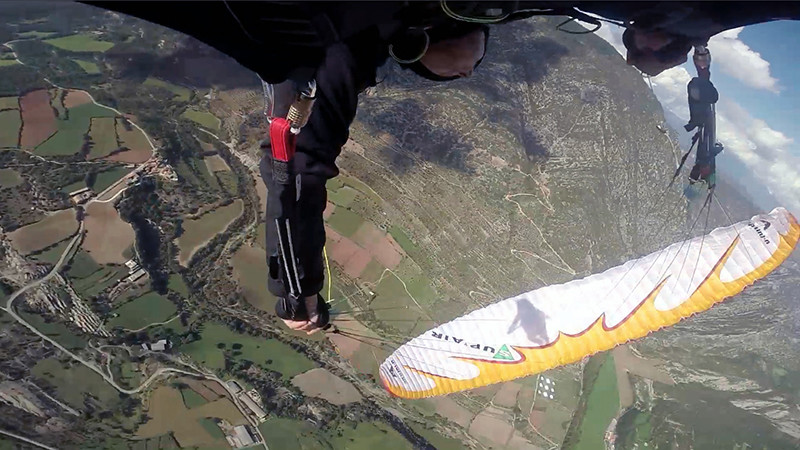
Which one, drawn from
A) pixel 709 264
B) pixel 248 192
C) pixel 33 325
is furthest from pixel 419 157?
pixel 709 264

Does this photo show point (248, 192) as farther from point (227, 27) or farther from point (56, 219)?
point (227, 27)

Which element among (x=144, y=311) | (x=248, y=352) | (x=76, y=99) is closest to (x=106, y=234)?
(x=144, y=311)

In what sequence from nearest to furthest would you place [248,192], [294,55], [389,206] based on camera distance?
[294,55], [248,192], [389,206]

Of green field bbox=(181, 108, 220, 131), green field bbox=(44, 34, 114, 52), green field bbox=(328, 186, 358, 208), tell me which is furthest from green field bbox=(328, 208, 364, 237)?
green field bbox=(44, 34, 114, 52)

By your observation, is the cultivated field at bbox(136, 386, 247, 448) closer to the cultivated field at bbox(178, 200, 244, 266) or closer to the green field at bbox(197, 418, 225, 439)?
the green field at bbox(197, 418, 225, 439)

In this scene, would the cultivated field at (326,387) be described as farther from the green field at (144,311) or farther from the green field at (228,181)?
the green field at (228,181)

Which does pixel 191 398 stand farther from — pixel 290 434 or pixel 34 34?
pixel 34 34

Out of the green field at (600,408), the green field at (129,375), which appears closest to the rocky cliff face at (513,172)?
the green field at (600,408)
